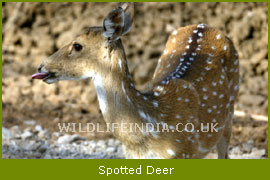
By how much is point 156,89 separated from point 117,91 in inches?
24.8

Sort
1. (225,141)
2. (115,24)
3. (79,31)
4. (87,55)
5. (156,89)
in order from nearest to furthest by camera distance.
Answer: (115,24) < (87,55) < (156,89) < (225,141) < (79,31)

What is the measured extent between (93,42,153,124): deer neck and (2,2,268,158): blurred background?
3.41 m

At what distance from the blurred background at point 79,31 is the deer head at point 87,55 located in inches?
133

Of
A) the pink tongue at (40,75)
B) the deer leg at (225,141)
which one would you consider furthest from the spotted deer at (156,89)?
the deer leg at (225,141)

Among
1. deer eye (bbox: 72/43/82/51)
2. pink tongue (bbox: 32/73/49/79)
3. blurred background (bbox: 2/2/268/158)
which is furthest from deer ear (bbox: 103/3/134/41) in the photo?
blurred background (bbox: 2/2/268/158)

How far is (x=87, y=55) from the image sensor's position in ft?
15.2

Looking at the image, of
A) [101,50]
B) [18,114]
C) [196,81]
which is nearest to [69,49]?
[101,50]

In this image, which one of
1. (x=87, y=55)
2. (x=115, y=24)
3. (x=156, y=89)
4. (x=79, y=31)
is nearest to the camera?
(x=115, y=24)

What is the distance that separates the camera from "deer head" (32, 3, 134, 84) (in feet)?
15.0

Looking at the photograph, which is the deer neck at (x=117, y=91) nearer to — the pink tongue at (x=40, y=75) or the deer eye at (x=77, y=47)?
the deer eye at (x=77, y=47)

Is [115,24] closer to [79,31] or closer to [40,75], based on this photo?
[40,75]

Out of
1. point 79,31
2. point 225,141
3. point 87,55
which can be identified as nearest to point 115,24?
point 87,55

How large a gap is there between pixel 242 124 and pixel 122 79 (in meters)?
3.72

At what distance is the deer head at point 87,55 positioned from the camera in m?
4.57
